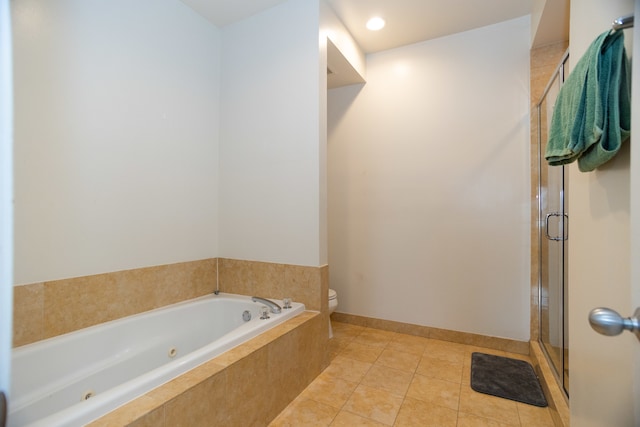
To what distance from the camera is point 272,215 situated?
7.47 feet

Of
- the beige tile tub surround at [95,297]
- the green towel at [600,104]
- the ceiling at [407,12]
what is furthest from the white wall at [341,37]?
the beige tile tub surround at [95,297]

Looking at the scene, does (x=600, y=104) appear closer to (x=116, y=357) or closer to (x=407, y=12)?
(x=407, y=12)

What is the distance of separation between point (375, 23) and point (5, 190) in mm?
2748

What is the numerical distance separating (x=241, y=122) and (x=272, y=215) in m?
0.83

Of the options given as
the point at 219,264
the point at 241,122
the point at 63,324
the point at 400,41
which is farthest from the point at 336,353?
the point at 400,41

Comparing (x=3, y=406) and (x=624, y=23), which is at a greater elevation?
(x=624, y=23)

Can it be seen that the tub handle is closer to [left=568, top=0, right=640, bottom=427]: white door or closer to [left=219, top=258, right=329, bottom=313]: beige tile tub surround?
[left=568, top=0, right=640, bottom=427]: white door

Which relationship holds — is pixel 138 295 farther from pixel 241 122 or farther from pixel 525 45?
pixel 525 45

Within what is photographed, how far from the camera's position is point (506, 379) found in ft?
6.62

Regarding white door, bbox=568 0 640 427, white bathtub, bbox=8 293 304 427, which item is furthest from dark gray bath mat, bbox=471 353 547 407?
white bathtub, bbox=8 293 304 427

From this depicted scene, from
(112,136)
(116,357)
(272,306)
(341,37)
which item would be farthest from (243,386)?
(341,37)

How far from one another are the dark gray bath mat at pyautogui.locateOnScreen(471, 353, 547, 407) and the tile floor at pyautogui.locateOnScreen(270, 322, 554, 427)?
0.18 ft

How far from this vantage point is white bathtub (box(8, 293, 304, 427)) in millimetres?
1083

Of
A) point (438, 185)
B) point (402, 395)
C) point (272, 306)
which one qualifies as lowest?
point (402, 395)
